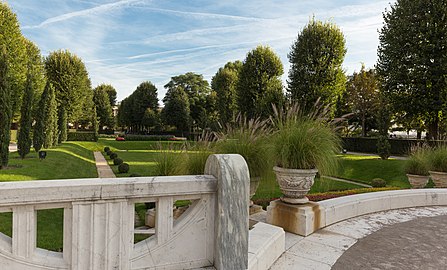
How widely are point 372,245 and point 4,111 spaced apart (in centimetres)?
1258

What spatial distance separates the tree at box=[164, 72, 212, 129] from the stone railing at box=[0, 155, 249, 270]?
5182cm

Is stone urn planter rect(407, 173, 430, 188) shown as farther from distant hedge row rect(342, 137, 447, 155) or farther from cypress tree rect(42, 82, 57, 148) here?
cypress tree rect(42, 82, 57, 148)

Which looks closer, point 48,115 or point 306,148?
point 306,148

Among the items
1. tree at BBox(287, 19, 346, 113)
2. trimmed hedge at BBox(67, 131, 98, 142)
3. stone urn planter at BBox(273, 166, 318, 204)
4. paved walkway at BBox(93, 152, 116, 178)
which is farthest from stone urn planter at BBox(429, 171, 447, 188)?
trimmed hedge at BBox(67, 131, 98, 142)

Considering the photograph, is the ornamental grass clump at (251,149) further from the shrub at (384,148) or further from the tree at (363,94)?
the tree at (363,94)

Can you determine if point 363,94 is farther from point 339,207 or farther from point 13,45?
point 13,45

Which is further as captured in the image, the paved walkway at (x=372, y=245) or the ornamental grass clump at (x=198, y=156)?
the ornamental grass clump at (x=198, y=156)

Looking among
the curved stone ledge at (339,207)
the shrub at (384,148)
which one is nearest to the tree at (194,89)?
the shrub at (384,148)

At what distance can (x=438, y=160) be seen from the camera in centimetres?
838

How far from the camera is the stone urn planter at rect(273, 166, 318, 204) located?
414cm

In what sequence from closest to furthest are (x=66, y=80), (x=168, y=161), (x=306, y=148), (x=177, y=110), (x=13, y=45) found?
(x=306, y=148) → (x=168, y=161) → (x=13, y=45) → (x=66, y=80) → (x=177, y=110)

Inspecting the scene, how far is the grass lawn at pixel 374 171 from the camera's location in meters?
14.1

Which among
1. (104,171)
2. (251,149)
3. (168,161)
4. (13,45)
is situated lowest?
(104,171)

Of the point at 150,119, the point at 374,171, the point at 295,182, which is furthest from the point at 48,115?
the point at 150,119
